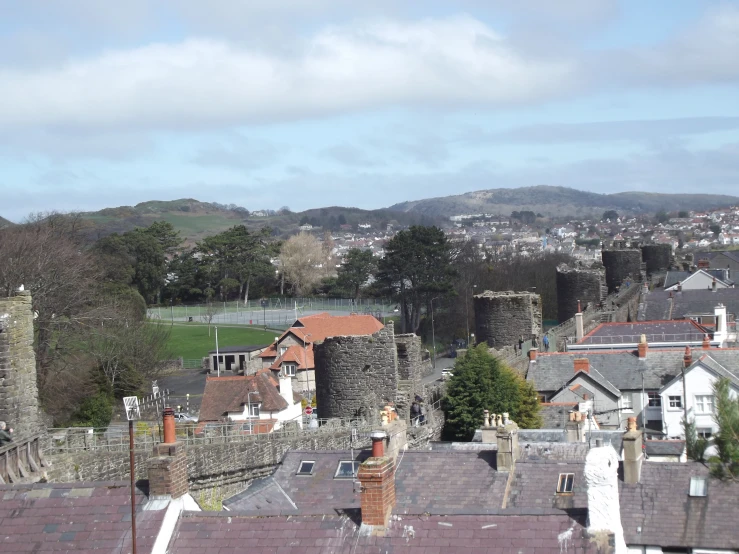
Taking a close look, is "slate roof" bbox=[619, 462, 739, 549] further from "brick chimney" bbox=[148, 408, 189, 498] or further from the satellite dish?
the satellite dish

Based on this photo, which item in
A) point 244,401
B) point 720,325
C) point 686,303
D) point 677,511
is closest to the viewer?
point 677,511

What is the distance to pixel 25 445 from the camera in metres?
13.8

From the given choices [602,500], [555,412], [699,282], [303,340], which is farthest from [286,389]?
[602,500]

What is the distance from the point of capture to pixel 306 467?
16547mm

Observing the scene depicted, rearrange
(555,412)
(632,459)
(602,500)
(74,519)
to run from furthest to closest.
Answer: (555,412)
(632,459)
(74,519)
(602,500)

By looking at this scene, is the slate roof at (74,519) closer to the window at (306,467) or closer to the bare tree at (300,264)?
the window at (306,467)

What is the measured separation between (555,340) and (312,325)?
55.6ft

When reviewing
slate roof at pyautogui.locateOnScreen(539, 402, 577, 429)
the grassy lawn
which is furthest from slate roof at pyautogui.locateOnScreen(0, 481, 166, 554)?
the grassy lawn

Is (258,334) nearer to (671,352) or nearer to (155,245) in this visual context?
(155,245)

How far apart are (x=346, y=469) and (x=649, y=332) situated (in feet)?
69.2

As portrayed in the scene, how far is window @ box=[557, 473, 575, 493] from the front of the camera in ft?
50.5

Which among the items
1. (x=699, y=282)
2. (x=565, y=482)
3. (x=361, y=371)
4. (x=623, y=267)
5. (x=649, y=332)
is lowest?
(x=565, y=482)

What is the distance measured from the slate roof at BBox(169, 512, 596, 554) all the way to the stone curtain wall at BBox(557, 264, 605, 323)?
38.5m

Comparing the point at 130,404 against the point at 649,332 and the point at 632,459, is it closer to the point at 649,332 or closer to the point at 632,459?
the point at 632,459
